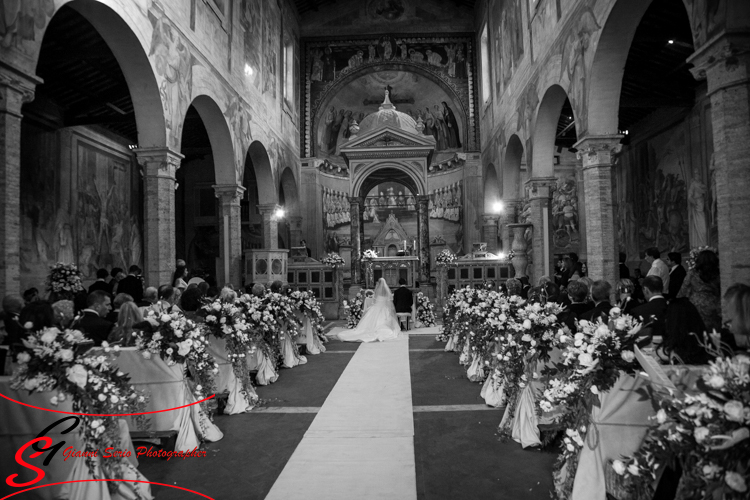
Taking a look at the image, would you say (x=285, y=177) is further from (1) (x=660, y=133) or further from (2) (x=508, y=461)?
(2) (x=508, y=461)

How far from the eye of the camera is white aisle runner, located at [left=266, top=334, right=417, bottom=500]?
3697 millimetres

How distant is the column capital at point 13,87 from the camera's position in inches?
220

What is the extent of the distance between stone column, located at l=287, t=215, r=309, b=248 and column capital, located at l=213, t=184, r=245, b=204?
8.04m

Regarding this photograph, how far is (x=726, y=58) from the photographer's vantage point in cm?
545

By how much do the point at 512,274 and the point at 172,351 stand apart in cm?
1311

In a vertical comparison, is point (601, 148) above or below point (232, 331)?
above

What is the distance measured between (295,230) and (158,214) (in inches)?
505

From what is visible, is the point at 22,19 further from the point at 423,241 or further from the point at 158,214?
the point at 423,241

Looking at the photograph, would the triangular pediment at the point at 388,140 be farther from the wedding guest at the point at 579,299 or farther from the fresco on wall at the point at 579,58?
the wedding guest at the point at 579,299

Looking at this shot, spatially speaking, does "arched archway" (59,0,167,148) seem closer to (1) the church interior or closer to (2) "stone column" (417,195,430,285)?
(1) the church interior

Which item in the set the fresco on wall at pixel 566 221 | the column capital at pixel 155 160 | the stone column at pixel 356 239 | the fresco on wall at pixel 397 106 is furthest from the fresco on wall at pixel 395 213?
the column capital at pixel 155 160

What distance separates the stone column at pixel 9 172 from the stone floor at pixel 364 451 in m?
3.03

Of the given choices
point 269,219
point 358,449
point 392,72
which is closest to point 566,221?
point 269,219

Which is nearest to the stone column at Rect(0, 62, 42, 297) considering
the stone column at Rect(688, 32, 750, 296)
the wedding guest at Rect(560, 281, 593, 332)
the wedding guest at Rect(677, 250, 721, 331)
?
the wedding guest at Rect(560, 281, 593, 332)
